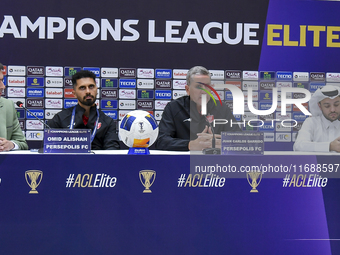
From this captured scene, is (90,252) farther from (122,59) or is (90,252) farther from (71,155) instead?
(122,59)

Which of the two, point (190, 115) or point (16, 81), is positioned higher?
point (16, 81)

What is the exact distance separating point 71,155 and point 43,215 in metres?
0.34

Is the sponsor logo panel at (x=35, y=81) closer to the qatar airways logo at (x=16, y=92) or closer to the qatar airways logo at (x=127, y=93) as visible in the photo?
the qatar airways logo at (x=16, y=92)

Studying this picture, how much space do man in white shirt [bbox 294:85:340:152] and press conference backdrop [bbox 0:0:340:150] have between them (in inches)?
57.0

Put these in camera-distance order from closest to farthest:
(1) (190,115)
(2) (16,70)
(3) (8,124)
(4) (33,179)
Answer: (4) (33,179) < (3) (8,124) < (1) (190,115) < (2) (16,70)

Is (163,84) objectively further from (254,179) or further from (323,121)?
(254,179)

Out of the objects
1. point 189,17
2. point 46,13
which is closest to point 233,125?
point 189,17

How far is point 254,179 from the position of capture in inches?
73.5

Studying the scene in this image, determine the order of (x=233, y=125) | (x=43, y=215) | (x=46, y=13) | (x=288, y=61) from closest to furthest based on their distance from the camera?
1. (x=43, y=215)
2. (x=233, y=125)
3. (x=46, y=13)
4. (x=288, y=61)

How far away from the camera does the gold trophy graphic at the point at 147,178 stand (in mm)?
1828

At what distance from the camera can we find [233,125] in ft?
8.57

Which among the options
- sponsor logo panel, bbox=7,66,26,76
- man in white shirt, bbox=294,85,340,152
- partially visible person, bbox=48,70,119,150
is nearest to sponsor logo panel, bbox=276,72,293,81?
man in white shirt, bbox=294,85,340,152

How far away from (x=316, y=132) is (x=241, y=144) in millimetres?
825

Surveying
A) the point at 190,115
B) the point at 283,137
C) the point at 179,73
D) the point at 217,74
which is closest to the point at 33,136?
the point at 179,73
